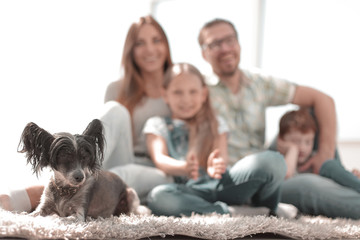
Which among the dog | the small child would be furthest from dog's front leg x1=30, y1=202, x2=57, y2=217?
the small child

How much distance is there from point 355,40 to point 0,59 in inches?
135

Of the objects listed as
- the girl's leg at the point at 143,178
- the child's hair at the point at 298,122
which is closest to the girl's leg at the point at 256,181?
the girl's leg at the point at 143,178

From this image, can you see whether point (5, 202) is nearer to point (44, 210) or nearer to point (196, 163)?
point (44, 210)

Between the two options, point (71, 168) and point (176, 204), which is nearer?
point (71, 168)

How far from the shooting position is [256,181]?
4.94 feet

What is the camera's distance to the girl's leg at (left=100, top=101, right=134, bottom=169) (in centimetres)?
149

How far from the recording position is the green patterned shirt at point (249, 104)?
2035 mm

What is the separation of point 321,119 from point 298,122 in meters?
0.12

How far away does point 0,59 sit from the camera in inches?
54.2

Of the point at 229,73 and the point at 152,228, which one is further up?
the point at 229,73

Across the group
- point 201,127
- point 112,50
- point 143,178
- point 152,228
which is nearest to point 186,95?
point 201,127

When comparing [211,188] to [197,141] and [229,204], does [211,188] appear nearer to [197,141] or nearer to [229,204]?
[229,204]

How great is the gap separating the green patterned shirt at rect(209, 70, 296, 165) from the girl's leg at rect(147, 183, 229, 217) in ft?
1.75

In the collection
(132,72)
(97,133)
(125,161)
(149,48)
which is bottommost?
(125,161)
